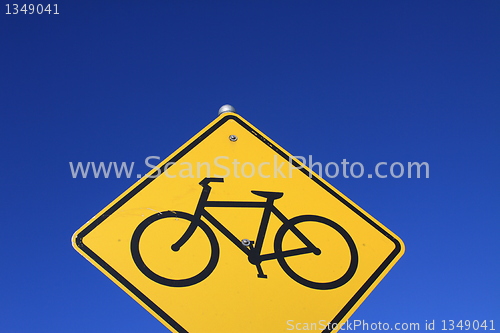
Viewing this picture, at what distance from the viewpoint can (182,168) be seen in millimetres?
1810

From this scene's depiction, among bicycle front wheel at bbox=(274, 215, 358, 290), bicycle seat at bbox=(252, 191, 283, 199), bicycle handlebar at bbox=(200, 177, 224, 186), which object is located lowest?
bicycle front wheel at bbox=(274, 215, 358, 290)

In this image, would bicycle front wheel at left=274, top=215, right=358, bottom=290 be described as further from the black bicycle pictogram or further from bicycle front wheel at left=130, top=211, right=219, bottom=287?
bicycle front wheel at left=130, top=211, right=219, bottom=287

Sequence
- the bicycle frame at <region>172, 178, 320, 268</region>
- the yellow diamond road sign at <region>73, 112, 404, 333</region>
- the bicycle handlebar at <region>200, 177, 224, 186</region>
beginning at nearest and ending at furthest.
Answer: the yellow diamond road sign at <region>73, 112, 404, 333</region> < the bicycle frame at <region>172, 178, 320, 268</region> < the bicycle handlebar at <region>200, 177, 224, 186</region>

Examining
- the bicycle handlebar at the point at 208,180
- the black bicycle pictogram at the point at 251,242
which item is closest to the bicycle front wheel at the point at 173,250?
the black bicycle pictogram at the point at 251,242

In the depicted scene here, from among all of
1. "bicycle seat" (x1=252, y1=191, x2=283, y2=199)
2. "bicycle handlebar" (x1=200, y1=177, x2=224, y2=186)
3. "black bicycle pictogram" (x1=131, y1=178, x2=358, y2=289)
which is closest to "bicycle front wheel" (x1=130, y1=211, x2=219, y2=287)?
"black bicycle pictogram" (x1=131, y1=178, x2=358, y2=289)

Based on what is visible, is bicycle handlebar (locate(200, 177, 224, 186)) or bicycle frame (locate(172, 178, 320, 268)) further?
bicycle handlebar (locate(200, 177, 224, 186))

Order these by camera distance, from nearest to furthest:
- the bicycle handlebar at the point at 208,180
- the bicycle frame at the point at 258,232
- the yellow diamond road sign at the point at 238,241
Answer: the yellow diamond road sign at the point at 238,241 → the bicycle frame at the point at 258,232 → the bicycle handlebar at the point at 208,180

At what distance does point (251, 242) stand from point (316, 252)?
287 mm

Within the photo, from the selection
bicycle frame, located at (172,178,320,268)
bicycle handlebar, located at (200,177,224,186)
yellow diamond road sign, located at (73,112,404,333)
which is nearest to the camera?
yellow diamond road sign, located at (73,112,404,333)

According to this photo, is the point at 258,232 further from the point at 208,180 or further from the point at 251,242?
the point at 208,180

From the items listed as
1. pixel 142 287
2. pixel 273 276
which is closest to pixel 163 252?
pixel 142 287

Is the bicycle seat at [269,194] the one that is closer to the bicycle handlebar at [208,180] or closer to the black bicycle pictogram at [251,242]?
the black bicycle pictogram at [251,242]

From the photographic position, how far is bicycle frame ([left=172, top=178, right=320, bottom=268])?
65.9 inches

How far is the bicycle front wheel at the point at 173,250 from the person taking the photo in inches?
62.2
